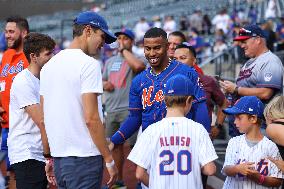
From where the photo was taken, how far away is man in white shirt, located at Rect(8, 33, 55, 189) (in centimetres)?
532

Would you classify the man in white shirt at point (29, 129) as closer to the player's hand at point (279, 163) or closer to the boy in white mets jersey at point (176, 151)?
the boy in white mets jersey at point (176, 151)

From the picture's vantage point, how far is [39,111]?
5.18m

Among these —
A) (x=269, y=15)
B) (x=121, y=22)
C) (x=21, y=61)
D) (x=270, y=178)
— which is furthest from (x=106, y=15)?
(x=270, y=178)

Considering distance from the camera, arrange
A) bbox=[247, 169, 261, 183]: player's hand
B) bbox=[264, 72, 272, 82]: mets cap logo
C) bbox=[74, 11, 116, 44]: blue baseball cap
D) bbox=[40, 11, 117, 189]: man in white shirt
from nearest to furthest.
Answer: bbox=[40, 11, 117, 189]: man in white shirt < bbox=[74, 11, 116, 44]: blue baseball cap < bbox=[247, 169, 261, 183]: player's hand < bbox=[264, 72, 272, 82]: mets cap logo

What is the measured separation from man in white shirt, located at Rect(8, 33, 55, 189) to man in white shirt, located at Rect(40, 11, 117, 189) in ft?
2.56

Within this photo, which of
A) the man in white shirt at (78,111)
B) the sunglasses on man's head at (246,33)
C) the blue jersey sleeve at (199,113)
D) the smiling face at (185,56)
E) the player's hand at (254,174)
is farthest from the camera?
the smiling face at (185,56)

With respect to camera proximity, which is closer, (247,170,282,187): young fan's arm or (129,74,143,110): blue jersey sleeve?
(247,170,282,187): young fan's arm

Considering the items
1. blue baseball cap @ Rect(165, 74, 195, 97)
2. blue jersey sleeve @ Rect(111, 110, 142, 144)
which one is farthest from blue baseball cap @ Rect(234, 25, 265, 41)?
blue baseball cap @ Rect(165, 74, 195, 97)

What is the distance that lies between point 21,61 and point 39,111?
1.36m

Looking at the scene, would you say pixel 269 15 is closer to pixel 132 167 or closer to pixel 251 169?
pixel 132 167

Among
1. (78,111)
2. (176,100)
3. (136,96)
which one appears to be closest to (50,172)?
(78,111)

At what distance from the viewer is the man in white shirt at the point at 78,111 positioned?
14.3ft

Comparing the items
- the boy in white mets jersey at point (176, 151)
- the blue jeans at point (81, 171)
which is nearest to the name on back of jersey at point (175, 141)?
the boy in white mets jersey at point (176, 151)

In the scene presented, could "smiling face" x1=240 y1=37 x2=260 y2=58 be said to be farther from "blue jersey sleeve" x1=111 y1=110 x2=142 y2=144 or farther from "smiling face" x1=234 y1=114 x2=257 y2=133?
"blue jersey sleeve" x1=111 y1=110 x2=142 y2=144
